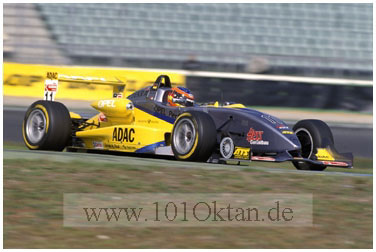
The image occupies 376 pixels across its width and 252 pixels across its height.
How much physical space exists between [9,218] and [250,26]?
1684cm

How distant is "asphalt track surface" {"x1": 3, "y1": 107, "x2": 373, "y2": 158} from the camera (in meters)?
14.1

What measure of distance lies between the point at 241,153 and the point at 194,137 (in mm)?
661

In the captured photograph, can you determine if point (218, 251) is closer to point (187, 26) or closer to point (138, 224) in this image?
point (138, 224)

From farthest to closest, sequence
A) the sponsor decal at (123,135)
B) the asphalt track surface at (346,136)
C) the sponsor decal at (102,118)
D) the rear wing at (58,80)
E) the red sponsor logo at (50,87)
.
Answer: the asphalt track surface at (346,136), the red sponsor logo at (50,87), the rear wing at (58,80), the sponsor decal at (102,118), the sponsor decal at (123,135)

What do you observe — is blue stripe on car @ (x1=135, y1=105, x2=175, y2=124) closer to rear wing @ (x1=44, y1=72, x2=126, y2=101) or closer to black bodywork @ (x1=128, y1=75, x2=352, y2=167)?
black bodywork @ (x1=128, y1=75, x2=352, y2=167)

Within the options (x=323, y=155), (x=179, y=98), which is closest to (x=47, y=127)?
(x=179, y=98)

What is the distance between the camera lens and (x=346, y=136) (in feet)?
47.6

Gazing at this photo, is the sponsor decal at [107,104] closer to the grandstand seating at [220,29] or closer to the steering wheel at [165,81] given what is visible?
the steering wheel at [165,81]

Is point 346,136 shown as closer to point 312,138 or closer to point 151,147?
point 312,138

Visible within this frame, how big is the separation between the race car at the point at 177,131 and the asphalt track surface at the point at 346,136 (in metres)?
3.14

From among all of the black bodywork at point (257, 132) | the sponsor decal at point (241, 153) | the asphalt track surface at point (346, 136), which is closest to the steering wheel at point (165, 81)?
the black bodywork at point (257, 132)

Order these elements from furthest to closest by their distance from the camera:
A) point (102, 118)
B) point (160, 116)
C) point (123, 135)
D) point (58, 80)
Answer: point (58, 80)
point (102, 118)
point (123, 135)
point (160, 116)

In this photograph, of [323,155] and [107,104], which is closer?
[323,155]

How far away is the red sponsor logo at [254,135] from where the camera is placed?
9617 millimetres
